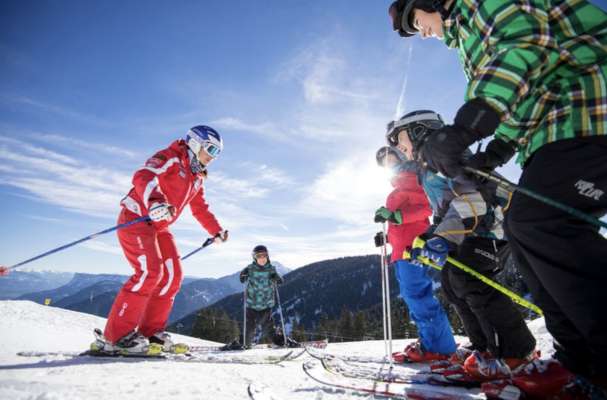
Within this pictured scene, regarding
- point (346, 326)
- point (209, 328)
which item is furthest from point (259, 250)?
point (346, 326)

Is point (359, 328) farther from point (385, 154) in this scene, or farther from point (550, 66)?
point (550, 66)

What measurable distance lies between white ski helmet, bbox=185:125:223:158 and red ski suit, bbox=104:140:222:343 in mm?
134

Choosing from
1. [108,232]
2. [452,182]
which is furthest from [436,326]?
[108,232]

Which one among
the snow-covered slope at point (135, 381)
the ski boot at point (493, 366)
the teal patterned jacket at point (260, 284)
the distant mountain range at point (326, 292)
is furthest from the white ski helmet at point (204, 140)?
the distant mountain range at point (326, 292)

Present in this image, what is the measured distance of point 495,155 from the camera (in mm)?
1949

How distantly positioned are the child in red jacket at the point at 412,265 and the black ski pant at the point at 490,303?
144cm

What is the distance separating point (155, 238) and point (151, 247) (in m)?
0.17

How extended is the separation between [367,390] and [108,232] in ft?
12.4

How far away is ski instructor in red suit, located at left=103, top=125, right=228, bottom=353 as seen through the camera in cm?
376

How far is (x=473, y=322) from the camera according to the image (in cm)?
347

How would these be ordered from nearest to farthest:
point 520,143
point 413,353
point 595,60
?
point 595,60 → point 520,143 → point 413,353

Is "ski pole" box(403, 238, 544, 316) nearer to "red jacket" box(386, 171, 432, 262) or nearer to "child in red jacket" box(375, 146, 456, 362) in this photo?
"child in red jacket" box(375, 146, 456, 362)

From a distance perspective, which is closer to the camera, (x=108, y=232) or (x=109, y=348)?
(x=109, y=348)

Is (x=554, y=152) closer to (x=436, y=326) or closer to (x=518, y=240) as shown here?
(x=518, y=240)
